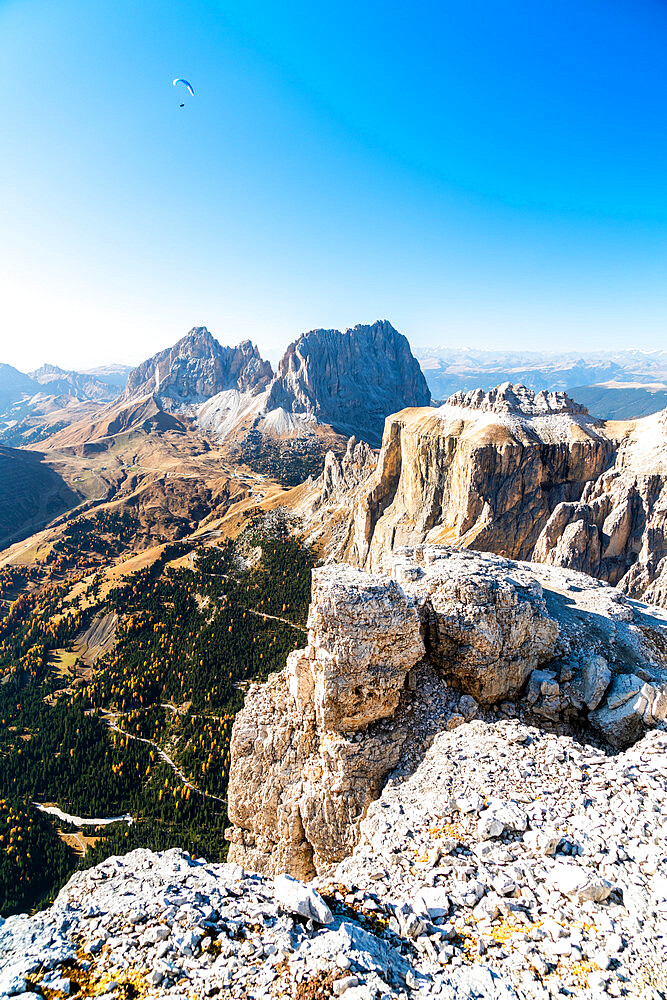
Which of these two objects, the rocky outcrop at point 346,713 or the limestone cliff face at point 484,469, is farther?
the limestone cliff face at point 484,469

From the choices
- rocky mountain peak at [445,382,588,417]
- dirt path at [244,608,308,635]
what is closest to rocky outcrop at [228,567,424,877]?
rocky mountain peak at [445,382,588,417]

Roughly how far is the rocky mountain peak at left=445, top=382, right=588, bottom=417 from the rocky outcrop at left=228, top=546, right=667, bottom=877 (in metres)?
60.1

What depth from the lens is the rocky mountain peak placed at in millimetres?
71188

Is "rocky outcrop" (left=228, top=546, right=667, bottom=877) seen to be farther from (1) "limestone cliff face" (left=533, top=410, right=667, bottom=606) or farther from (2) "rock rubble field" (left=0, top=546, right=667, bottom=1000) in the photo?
(1) "limestone cliff face" (left=533, top=410, right=667, bottom=606)

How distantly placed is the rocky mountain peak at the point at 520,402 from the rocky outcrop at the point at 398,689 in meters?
60.1

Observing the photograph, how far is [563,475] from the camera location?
63125 millimetres

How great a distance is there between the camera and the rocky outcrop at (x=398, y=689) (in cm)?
→ 1484

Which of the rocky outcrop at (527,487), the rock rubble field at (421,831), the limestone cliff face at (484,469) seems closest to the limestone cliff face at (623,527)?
the rocky outcrop at (527,487)

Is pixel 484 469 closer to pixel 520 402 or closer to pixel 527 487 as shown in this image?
pixel 527 487

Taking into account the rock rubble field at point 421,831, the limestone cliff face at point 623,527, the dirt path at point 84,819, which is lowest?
the dirt path at point 84,819

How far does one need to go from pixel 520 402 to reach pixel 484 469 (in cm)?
2096

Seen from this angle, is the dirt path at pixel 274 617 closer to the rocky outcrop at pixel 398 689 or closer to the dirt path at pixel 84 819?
the dirt path at pixel 84 819

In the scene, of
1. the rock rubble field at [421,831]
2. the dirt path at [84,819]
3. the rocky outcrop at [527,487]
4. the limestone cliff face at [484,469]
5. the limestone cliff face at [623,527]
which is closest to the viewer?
the rock rubble field at [421,831]

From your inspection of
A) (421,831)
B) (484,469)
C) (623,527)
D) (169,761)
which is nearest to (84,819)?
(169,761)
